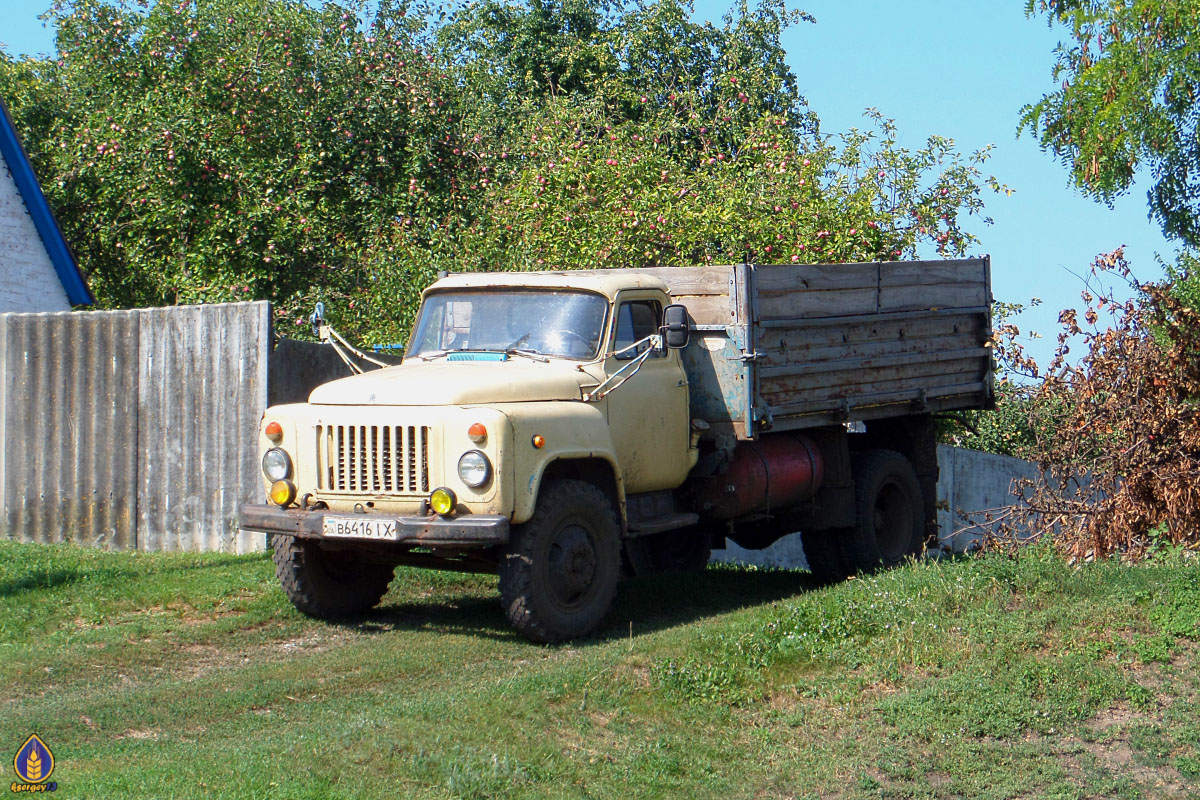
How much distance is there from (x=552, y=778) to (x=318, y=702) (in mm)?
→ 1806

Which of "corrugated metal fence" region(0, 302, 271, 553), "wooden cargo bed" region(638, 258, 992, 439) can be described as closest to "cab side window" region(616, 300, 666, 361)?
"wooden cargo bed" region(638, 258, 992, 439)

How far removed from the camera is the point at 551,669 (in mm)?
7137

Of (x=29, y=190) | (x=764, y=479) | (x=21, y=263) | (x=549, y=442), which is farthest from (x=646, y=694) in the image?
(x=29, y=190)

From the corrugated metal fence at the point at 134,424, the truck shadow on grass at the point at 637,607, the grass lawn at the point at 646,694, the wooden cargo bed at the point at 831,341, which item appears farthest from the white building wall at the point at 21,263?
the wooden cargo bed at the point at 831,341

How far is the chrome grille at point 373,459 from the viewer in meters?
7.78

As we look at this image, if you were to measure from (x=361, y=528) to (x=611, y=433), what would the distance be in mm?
1875

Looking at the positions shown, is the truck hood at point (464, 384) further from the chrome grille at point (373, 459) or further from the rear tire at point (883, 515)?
the rear tire at point (883, 515)

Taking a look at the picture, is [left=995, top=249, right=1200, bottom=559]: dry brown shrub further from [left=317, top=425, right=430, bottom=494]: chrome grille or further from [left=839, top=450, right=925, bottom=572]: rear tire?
[left=317, top=425, right=430, bottom=494]: chrome grille

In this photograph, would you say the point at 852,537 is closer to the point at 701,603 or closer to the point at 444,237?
the point at 701,603

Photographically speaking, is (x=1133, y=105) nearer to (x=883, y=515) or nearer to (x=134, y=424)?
(x=883, y=515)

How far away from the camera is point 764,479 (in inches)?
395

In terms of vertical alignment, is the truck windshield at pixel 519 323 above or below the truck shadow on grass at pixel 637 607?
above

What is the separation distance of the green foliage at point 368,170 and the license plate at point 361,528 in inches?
294

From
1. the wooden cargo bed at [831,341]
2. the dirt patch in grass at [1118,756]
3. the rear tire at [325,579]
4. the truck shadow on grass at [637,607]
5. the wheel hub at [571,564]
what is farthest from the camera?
the wooden cargo bed at [831,341]
